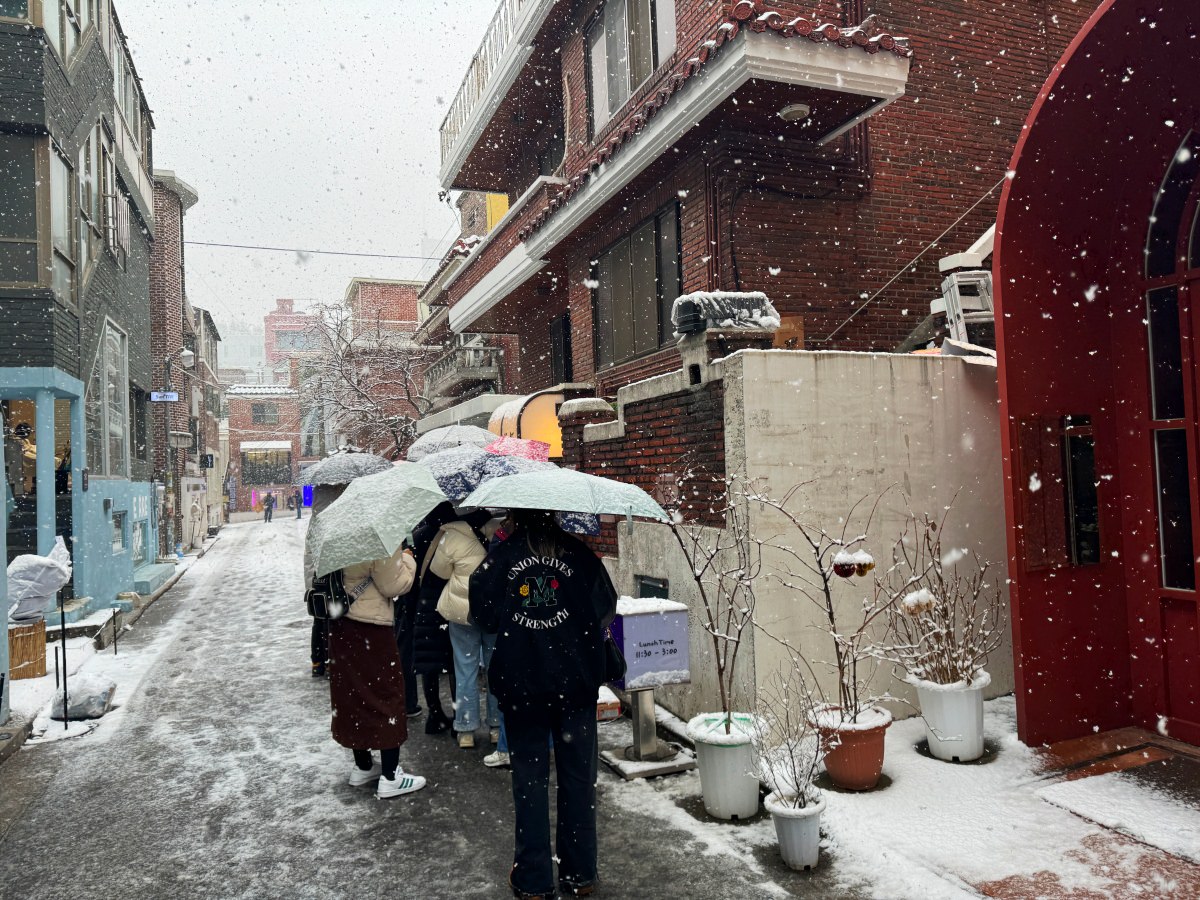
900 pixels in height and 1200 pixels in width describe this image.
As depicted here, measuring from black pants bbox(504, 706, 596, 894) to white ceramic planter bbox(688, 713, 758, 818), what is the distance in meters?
1.04

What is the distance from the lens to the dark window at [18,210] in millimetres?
12180

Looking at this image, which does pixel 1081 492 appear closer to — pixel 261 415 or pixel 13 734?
pixel 13 734

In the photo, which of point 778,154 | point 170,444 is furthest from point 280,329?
point 778,154

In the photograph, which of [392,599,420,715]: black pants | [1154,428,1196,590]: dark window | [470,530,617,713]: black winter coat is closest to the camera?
[470,530,617,713]: black winter coat

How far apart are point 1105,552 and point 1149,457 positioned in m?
0.74

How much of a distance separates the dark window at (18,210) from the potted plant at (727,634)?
11.2 metres

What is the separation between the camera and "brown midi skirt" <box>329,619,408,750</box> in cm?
541

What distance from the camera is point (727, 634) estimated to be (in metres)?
6.21

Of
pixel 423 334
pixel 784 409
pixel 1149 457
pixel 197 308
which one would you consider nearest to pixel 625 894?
pixel 784 409

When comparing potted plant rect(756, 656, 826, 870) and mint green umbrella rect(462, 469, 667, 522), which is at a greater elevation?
mint green umbrella rect(462, 469, 667, 522)

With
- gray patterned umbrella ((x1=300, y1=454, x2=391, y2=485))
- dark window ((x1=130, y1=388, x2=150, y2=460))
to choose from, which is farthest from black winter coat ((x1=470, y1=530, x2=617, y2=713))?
dark window ((x1=130, y1=388, x2=150, y2=460))

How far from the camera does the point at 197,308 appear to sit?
43.6 meters

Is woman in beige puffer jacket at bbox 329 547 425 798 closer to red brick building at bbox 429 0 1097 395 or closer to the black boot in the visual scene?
the black boot

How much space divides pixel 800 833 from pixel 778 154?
7273 millimetres
